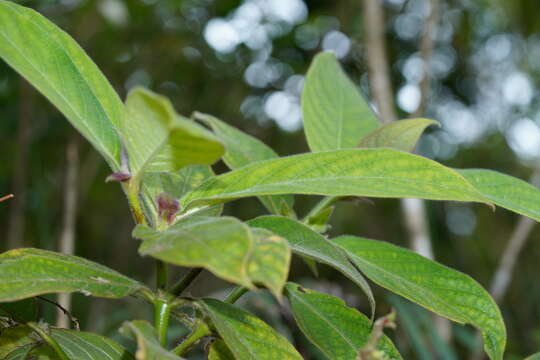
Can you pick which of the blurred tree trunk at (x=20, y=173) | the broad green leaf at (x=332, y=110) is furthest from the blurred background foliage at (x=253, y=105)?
the broad green leaf at (x=332, y=110)

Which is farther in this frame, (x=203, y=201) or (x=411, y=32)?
(x=411, y=32)

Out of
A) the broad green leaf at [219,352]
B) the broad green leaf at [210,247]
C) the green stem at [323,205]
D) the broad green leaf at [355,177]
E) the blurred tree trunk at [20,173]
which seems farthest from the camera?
the blurred tree trunk at [20,173]

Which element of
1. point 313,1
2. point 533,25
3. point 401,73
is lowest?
point 401,73

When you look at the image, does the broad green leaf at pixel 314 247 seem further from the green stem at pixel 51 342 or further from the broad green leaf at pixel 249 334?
the green stem at pixel 51 342

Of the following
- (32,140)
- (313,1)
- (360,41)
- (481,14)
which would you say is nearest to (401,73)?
(360,41)

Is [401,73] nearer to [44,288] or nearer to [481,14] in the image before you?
[481,14]
